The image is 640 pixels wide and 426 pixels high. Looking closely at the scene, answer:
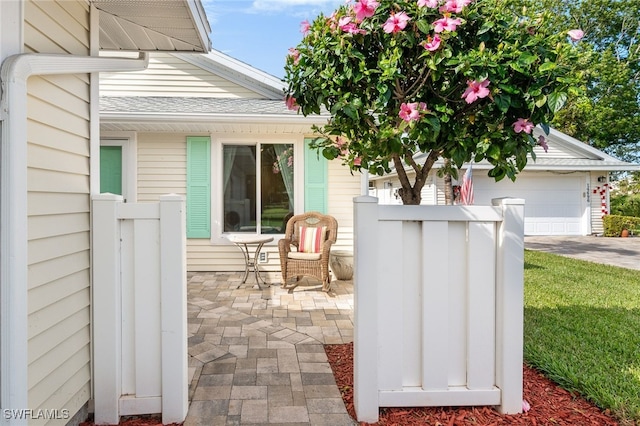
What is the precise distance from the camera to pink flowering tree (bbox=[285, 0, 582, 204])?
5.81 ft

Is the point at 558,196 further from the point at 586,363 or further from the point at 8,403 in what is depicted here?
the point at 8,403

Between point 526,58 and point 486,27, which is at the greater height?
point 486,27

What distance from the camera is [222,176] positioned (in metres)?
6.20

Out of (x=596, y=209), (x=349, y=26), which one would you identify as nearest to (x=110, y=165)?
(x=349, y=26)

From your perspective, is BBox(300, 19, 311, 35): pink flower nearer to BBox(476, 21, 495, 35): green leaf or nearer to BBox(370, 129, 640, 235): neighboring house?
BBox(476, 21, 495, 35): green leaf

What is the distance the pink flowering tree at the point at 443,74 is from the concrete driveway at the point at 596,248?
725 centimetres

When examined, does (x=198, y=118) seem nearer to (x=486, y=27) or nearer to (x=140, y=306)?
(x=140, y=306)

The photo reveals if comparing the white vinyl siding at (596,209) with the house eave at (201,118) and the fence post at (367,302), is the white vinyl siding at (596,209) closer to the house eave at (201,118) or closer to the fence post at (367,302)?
the house eave at (201,118)

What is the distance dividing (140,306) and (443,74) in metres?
1.97

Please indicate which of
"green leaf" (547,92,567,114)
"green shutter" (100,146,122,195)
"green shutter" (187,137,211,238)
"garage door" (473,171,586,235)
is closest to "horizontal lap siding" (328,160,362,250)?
"green shutter" (187,137,211,238)

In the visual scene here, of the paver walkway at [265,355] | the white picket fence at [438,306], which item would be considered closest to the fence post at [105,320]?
the paver walkway at [265,355]

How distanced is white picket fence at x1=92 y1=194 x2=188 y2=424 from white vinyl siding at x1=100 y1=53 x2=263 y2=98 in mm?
5037

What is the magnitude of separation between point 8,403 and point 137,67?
1856mm

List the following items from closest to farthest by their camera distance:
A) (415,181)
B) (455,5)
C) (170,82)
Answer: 1. (455,5)
2. (415,181)
3. (170,82)
